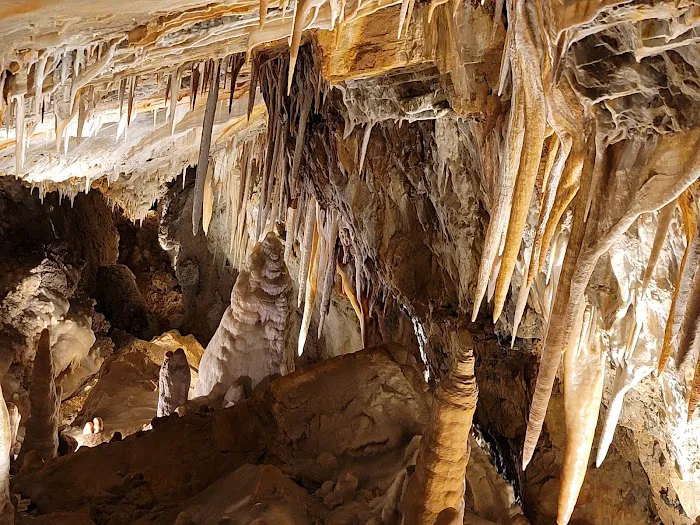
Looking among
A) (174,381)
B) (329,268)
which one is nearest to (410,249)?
(329,268)

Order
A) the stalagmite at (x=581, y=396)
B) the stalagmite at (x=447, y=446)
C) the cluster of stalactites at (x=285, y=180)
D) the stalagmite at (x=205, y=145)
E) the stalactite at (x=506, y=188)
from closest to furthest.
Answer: the stalactite at (x=506, y=188) < the stalagmite at (x=447, y=446) < the stalagmite at (x=581, y=396) < the stalagmite at (x=205, y=145) < the cluster of stalactites at (x=285, y=180)

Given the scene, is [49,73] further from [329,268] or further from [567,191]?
[329,268]

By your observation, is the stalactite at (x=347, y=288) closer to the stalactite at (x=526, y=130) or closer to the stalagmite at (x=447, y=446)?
the stalagmite at (x=447, y=446)

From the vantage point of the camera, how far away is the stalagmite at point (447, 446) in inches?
112

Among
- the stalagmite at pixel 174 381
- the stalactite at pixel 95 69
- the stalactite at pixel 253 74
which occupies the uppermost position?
the stalactite at pixel 95 69

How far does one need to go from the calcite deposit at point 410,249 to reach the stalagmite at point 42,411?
2 centimetres

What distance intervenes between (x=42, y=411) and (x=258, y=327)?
6.58ft

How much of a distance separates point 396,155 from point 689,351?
132 inches

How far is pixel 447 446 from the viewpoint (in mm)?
2887

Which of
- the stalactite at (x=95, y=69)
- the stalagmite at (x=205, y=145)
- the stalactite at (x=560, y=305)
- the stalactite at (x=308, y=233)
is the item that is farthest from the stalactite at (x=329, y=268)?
the stalactite at (x=560, y=305)

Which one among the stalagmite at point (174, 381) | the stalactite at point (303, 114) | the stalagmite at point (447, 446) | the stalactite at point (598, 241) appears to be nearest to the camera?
the stalactite at point (598, 241)

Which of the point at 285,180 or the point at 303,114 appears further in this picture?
the point at 285,180

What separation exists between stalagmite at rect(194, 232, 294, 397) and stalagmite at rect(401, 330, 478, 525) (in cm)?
299

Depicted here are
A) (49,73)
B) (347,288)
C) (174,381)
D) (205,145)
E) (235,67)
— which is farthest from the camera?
(347,288)
